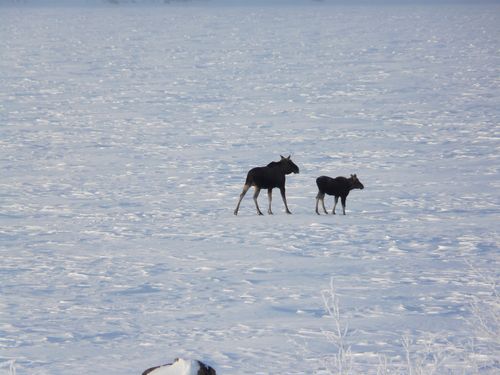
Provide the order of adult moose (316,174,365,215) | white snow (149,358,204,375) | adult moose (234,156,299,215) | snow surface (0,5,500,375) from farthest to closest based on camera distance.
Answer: adult moose (316,174,365,215) → adult moose (234,156,299,215) → snow surface (0,5,500,375) → white snow (149,358,204,375)

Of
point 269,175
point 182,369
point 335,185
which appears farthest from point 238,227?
point 182,369

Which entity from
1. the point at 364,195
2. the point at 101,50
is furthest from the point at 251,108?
the point at 101,50

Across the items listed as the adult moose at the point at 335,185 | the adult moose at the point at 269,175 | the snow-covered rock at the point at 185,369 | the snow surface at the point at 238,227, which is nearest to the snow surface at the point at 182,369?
the snow-covered rock at the point at 185,369

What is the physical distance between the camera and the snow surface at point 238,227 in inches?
323

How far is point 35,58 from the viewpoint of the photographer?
48062 millimetres

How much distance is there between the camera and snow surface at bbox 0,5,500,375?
323 inches

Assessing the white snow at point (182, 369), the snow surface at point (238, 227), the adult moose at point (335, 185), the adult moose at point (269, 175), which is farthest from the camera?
the adult moose at point (335, 185)

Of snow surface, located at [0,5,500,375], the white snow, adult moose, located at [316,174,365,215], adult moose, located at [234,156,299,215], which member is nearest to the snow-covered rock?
the white snow

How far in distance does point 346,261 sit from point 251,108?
57.5 feet

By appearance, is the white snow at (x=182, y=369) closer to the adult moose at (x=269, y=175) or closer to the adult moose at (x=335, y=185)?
the adult moose at (x=269, y=175)

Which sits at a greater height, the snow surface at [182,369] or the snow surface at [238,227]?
the snow surface at [182,369]

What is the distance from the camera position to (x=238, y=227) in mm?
12867

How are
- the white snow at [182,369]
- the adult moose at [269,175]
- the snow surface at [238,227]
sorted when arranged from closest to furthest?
the white snow at [182,369]
the snow surface at [238,227]
the adult moose at [269,175]

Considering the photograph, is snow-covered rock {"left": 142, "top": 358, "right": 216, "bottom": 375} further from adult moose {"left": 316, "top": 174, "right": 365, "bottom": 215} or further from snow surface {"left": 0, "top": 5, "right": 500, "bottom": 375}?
adult moose {"left": 316, "top": 174, "right": 365, "bottom": 215}
